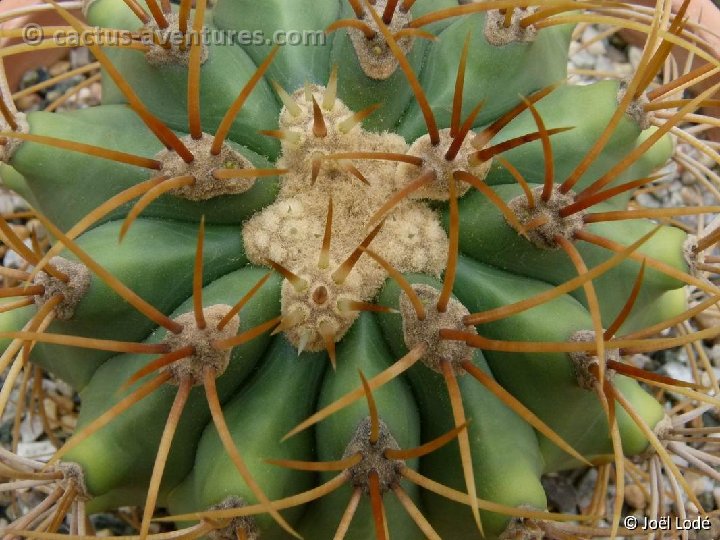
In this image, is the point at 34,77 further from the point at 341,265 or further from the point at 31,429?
the point at 341,265

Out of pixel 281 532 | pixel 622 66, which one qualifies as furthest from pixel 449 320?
pixel 622 66

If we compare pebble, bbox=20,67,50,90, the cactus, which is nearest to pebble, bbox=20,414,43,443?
the cactus

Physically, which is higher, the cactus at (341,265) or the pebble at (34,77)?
the pebble at (34,77)

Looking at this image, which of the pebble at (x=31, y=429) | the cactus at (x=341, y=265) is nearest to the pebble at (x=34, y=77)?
the pebble at (x=31, y=429)

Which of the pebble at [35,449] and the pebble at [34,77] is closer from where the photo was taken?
the pebble at [35,449]

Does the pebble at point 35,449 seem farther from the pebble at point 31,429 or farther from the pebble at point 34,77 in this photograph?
the pebble at point 34,77

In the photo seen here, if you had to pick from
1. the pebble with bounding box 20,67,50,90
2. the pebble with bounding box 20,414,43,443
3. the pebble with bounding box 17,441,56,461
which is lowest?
the pebble with bounding box 17,441,56,461

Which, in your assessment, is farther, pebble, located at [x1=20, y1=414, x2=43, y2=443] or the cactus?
pebble, located at [x1=20, y1=414, x2=43, y2=443]

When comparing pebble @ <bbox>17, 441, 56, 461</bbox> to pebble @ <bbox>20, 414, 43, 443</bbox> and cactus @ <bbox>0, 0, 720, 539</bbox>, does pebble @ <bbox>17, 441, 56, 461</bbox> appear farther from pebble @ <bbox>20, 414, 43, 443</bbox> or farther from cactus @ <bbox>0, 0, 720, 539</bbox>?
cactus @ <bbox>0, 0, 720, 539</bbox>

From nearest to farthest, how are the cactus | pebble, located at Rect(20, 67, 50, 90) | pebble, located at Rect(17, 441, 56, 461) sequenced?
the cactus → pebble, located at Rect(17, 441, 56, 461) → pebble, located at Rect(20, 67, 50, 90)
